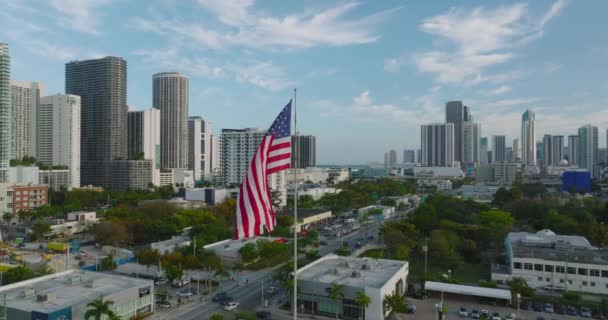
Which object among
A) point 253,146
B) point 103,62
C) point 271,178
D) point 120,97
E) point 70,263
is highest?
point 103,62

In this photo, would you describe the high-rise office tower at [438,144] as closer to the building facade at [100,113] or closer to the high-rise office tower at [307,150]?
the high-rise office tower at [307,150]

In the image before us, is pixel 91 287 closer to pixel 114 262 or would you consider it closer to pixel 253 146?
pixel 114 262

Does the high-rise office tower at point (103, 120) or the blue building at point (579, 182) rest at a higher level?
the high-rise office tower at point (103, 120)

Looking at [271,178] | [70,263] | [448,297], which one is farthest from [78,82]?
[448,297]

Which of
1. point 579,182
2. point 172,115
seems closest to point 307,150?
point 172,115

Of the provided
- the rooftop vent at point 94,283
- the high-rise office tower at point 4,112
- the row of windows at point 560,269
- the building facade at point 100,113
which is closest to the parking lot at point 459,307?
the row of windows at point 560,269
